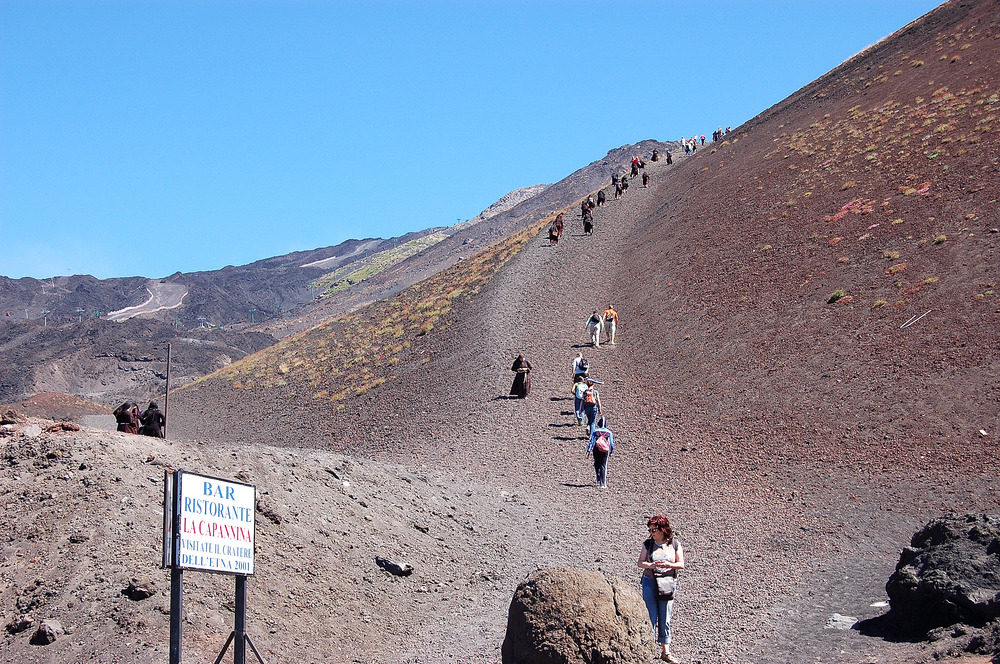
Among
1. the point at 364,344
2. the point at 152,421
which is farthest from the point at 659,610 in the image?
the point at 364,344

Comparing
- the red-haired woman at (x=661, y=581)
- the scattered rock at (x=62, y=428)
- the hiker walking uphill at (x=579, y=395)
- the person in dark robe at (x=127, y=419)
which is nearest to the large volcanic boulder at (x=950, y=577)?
the red-haired woman at (x=661, y=581)

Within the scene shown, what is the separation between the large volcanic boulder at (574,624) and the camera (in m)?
7.47

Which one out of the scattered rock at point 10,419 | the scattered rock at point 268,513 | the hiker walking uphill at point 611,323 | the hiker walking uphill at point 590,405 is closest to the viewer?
the scattered rock at point 268,513

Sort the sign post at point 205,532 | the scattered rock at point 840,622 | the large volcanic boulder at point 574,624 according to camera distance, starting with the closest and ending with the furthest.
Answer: the sign post at point 205,532 < the large volcanic boulder at point 574,624 < the scattered rock at point 840,622

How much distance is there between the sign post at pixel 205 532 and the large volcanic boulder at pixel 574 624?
2176mm

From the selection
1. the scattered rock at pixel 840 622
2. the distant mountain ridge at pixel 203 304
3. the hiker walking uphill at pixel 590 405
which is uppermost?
the distant mountain ridge at pixel 203 304

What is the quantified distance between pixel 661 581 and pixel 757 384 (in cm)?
1532

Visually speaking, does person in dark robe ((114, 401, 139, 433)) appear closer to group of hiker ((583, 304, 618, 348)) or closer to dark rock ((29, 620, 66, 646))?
dark rock ((29, 620, 66, 646))

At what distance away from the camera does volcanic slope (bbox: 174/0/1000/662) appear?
13539mm

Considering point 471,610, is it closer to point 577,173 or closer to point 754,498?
point 754,498

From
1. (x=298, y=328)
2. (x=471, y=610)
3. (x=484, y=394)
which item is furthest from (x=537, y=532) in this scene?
(x=298, y=328)

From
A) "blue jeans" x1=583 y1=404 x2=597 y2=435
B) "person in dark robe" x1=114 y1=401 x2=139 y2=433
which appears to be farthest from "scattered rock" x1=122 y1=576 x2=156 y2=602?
"blue jeans" x1=583 y1=404 x2=597 y2=435

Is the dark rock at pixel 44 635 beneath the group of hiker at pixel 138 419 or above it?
beneath

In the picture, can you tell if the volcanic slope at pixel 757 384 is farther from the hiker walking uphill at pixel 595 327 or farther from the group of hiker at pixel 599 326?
the hiker walking uphill at pixel 595 327
